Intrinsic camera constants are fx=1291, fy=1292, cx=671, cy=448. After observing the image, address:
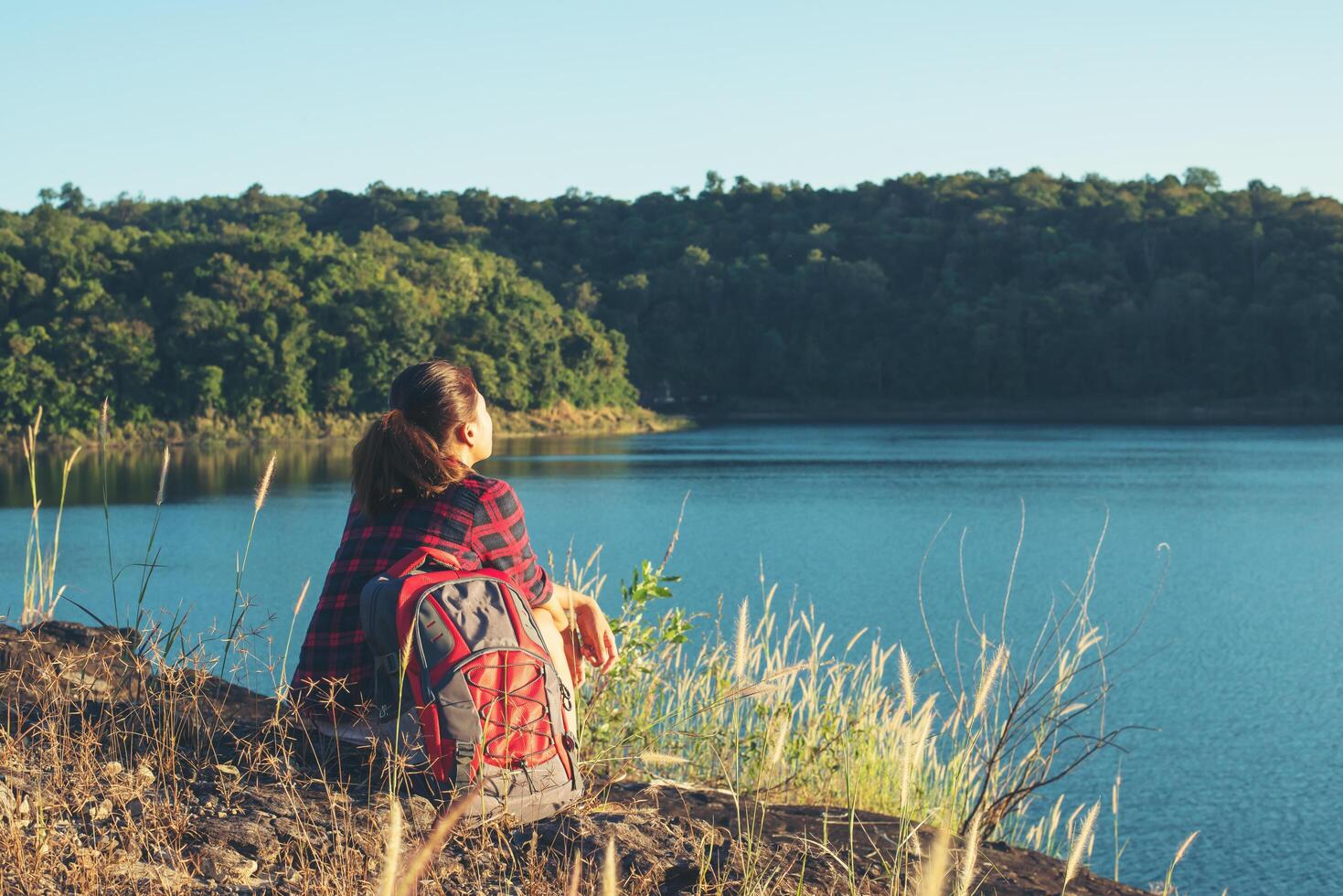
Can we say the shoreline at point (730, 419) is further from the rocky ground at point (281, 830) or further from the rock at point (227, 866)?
the rock at point (227, 866)

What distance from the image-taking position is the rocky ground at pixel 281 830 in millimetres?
2434

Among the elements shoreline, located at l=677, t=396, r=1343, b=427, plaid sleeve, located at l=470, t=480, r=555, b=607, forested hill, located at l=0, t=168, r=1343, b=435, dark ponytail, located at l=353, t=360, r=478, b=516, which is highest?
forested hill, located at l=0, t=168, r=1343, b=435

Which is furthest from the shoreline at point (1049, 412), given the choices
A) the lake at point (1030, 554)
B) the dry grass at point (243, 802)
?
the dry grass at point (243, 802)

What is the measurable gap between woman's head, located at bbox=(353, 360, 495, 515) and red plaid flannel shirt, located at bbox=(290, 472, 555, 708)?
1.5 inches

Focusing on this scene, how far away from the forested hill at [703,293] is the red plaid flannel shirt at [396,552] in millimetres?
50142

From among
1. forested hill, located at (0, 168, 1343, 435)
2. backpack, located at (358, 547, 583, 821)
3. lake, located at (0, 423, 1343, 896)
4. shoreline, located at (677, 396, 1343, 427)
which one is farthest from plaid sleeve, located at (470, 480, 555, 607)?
shoreline, located at (677, 396, 1343, 427)

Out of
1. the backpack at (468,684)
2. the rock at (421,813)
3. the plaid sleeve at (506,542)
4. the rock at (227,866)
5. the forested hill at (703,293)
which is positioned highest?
the forested hill at (703,293)

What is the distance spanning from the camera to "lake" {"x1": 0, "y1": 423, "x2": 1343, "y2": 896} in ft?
32.8

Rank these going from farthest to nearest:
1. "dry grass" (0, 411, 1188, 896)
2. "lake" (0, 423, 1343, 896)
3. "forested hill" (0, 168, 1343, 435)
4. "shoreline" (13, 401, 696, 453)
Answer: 1. "forested hill" (0, 168, 1343, 435)
2. "shoreline" (13, 401, 696, 453)
3. "lake" (0, 423, 1343, 896)
4. "dry grass" (0, 411, 1188, 896)

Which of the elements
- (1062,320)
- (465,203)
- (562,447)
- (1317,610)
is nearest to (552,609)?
(1317,610)

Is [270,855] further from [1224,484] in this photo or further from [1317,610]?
[1224,484]

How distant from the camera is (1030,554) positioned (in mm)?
22531

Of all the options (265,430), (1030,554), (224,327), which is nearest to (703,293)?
(265,430)

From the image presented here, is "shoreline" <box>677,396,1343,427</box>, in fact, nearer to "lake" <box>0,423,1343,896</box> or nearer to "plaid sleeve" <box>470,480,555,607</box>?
"lake" <box>0,423,1343,896</box>
